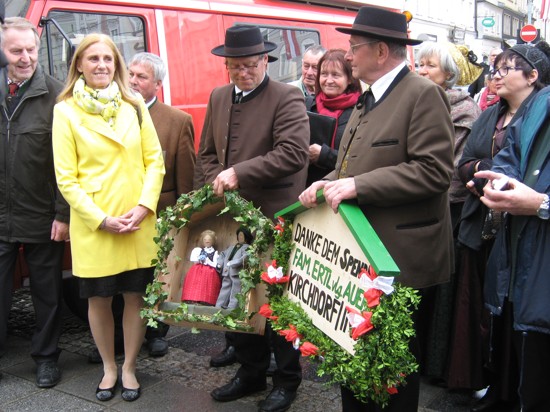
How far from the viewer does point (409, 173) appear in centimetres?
265

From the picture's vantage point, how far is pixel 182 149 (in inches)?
169

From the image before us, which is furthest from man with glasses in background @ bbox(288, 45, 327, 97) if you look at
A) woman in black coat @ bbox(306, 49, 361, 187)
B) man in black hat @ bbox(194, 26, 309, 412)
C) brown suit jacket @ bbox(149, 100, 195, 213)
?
man in black hat @ bbox(194, 26, 309, 412)

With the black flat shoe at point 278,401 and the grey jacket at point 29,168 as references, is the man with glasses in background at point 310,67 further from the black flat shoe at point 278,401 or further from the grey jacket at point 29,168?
the black flat shoe at point 278,401

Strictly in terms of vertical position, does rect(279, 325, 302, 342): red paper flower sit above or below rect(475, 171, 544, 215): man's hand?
below

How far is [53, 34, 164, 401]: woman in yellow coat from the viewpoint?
366 centimetres

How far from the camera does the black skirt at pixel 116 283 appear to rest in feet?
12.3

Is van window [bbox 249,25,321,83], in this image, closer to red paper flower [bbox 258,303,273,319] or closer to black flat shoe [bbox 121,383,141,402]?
black flat shoe [bbox 121,383,141,402]

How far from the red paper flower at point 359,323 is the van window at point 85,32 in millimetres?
3360

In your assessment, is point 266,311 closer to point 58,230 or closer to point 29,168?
point 58,230

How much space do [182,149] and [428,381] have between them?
6.98 ft

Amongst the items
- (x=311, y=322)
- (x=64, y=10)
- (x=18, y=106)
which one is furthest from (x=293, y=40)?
(x=311, y=322)

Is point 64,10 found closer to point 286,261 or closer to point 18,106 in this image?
point 18,106

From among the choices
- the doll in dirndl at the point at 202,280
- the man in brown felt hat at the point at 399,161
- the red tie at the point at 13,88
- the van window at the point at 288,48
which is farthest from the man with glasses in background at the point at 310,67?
the man in brown felt hat at the point at 399,161

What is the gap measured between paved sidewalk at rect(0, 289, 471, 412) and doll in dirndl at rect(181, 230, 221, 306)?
790mm
